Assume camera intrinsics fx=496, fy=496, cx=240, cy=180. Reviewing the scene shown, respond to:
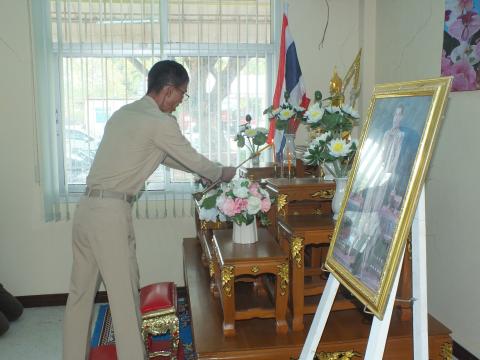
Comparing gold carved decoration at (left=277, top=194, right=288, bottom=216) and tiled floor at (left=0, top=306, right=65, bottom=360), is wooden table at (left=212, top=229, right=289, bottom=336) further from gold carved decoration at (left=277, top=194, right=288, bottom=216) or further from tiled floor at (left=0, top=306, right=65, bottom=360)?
tiled floor at (left=0, top=306, right=65, bottom=360)

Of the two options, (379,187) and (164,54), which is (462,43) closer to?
(379,187)

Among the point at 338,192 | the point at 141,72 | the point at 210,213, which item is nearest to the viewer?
the point at 338,192

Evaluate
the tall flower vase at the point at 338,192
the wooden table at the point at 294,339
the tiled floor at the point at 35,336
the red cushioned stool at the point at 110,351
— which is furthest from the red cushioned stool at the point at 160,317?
the tall flower vase at the point at 338,192

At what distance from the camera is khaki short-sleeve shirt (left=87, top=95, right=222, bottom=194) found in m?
2.23

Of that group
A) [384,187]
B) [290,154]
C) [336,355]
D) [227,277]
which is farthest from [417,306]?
[290,154]

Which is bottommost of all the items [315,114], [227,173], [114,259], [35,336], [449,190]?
[35,336]

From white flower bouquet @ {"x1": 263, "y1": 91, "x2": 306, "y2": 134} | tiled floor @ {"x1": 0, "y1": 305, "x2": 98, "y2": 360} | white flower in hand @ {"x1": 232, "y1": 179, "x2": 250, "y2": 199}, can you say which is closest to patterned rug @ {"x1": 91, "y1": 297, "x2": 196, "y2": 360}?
tiled floor @ {"x1": 0, "y1": 305, "x2": 98, "y2": 360}

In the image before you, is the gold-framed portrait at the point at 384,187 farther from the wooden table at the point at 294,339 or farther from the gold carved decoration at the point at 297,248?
the wooden table at the point at 294,339

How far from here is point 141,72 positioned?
3.40 metres

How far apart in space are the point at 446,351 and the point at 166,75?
1.65 meters

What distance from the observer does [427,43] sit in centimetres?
281

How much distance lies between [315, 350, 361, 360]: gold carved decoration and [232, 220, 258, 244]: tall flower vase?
0.51 m

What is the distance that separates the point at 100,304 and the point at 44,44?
184 cm

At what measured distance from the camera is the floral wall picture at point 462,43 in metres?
2.33
